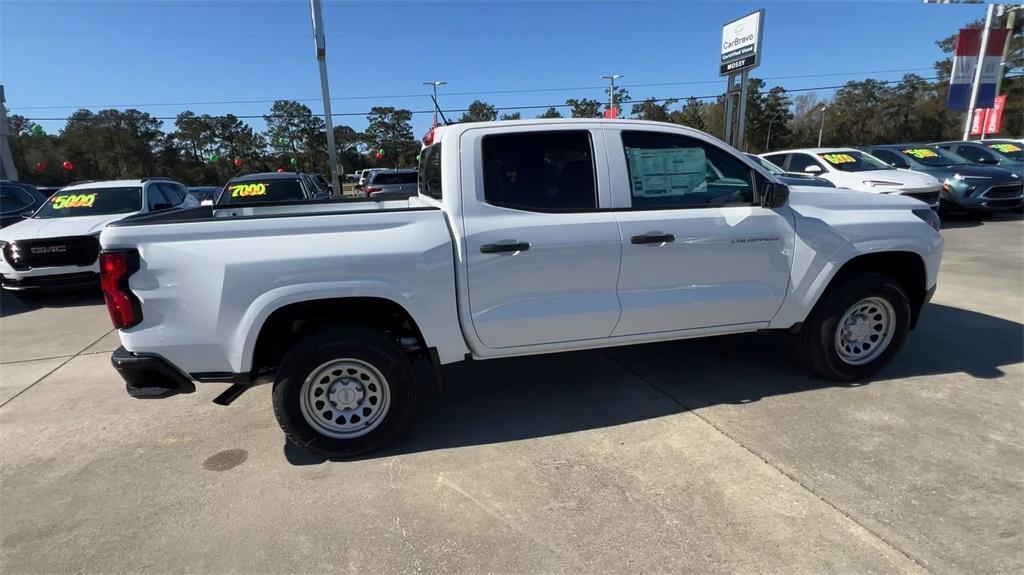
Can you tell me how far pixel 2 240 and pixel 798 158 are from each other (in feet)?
46.2

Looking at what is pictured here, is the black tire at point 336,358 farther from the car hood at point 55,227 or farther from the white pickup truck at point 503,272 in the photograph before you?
the car hood at point 55,227

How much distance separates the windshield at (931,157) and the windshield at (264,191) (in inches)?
547

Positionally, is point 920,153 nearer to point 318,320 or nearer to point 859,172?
point 859,172

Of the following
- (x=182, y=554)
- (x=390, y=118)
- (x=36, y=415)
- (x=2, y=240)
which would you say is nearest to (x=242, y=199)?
(x=2, y=240)

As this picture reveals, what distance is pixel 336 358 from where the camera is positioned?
3094 millimetres

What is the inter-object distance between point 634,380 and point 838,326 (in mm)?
1527

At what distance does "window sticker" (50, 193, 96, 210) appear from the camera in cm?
862

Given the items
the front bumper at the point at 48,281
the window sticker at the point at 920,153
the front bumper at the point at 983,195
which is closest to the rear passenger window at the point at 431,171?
the front bumper at the point at 48,281

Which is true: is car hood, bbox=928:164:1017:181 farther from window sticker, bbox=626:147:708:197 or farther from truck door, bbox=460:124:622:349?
truck door, bbox=460:124:622:349

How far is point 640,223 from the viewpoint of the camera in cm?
341

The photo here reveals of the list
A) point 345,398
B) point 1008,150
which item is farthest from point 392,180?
point 1008,150

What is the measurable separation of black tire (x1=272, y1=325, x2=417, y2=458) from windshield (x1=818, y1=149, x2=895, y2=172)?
11.0 meters

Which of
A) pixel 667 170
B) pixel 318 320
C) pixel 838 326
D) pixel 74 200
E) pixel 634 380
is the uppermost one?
pixel 667 170

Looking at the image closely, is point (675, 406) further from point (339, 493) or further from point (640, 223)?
point (339, 493)
